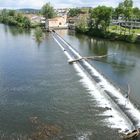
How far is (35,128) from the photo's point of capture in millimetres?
15781

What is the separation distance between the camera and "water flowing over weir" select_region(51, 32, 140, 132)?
639 inches

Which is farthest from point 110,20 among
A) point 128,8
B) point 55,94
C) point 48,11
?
point 48,11

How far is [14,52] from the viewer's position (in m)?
37.8

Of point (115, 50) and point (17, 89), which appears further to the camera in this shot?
point (115, 50)

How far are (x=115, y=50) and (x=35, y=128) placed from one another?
1033 inches

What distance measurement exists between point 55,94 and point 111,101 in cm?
401

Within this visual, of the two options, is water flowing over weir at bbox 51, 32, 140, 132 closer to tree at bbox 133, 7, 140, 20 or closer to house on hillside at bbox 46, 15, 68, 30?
tree at bbox 133, 7, 140, 20

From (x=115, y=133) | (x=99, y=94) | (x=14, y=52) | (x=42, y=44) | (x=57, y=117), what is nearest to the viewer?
(x=115, y=133)

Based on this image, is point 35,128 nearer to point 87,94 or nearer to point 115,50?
point 87,94

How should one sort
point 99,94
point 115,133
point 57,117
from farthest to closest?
point 99,94 < point 57,117 < point 115,133

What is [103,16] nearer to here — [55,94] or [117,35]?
[117,35]

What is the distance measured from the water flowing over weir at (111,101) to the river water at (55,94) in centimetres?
49

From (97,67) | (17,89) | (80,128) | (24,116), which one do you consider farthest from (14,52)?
(80,128)

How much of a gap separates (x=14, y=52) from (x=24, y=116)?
21480mm
